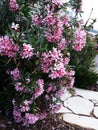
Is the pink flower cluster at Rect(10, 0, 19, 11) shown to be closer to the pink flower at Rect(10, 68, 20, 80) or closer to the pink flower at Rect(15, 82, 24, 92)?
the pink flower at Rect(10, 68, 20, 80)

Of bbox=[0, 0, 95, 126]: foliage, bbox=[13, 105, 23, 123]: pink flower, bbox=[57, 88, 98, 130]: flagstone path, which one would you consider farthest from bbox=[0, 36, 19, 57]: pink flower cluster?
bbox=[57, 88, 98, 130]: flagstone path

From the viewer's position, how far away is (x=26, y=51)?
306 centimetres

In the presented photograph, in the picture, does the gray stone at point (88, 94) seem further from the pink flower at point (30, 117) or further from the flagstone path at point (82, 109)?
the pink flower at point (30, 117)

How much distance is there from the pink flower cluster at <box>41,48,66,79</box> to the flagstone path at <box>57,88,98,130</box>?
993 mm

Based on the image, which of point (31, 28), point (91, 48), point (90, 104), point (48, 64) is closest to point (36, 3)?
point (31, 28)

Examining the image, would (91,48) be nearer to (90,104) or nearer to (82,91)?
(82,91)

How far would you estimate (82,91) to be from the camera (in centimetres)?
520

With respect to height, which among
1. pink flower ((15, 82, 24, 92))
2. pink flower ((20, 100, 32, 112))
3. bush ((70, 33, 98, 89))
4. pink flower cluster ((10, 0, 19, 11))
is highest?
pink flower cluster ((10, 0, 19, 11))

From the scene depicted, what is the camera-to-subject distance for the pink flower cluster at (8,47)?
121 inches

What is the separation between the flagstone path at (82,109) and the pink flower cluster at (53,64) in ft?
3.26

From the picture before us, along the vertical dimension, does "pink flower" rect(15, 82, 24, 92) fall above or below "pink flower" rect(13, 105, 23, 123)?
above

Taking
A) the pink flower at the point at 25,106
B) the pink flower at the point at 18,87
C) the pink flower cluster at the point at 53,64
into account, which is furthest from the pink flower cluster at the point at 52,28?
the pink flower at the point at 25,106

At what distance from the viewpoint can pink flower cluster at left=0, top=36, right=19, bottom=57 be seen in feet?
10.1

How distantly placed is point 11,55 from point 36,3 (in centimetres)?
91
